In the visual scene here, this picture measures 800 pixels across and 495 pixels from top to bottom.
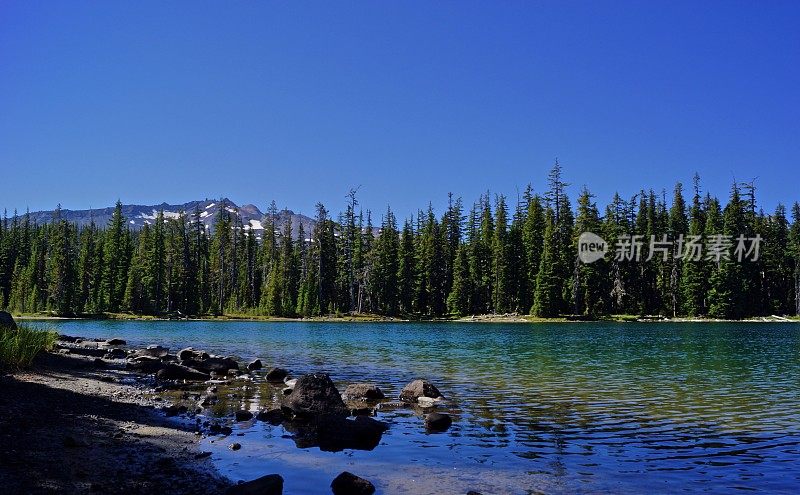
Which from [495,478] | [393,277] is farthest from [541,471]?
[393,277]

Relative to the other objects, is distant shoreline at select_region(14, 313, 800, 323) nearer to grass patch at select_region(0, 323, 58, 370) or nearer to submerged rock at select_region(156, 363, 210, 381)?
submerged rock at select_region(156, 363, 210, 381)

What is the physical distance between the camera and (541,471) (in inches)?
456

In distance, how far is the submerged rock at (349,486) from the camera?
9914mm

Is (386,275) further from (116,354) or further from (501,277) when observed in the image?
(116,354)

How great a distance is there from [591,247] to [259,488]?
97.6 meters

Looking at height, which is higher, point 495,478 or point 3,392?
point 3,392

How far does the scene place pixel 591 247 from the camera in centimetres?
9975

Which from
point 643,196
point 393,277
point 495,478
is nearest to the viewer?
point 495,478

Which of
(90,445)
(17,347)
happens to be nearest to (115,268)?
(17,347)

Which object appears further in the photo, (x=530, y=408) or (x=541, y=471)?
(x=530, y=408)

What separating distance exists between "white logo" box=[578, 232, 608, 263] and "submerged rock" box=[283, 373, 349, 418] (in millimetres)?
87345

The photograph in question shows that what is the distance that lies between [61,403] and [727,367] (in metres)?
30.7

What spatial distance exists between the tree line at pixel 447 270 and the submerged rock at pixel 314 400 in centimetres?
8411

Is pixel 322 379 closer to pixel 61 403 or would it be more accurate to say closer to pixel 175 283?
pixel 61 403
